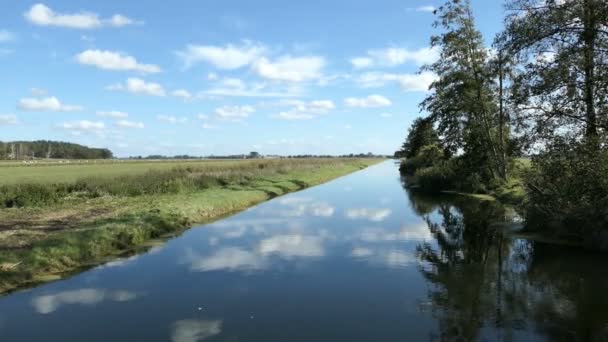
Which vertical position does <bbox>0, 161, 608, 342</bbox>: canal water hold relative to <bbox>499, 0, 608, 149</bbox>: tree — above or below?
below

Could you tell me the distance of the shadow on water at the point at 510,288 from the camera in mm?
8797

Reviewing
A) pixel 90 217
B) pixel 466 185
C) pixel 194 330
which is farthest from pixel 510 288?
pixel 466 185

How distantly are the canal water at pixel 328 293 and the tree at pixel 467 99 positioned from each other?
64.3ft

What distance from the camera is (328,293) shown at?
11594 millimetres

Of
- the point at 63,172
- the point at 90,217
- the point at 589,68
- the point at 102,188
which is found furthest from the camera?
the point at 63,172

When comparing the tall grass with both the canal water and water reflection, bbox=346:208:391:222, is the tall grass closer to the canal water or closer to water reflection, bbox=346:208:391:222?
the canal water

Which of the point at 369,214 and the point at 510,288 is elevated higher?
the point at 369,214

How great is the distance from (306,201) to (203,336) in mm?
27143

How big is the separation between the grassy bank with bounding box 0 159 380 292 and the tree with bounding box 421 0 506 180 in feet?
51.7

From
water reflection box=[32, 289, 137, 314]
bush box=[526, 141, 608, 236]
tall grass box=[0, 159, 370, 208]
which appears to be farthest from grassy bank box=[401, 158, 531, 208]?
water reflection box=[32, 289, 137, 314]

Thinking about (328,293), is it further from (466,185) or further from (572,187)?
(466,185)

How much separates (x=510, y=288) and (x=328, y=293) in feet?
13.9

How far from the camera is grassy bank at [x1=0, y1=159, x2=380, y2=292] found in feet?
45.3

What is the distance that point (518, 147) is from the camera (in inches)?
604
